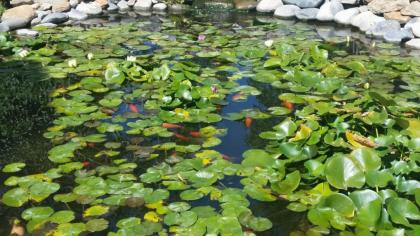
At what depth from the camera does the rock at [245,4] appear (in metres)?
8.74

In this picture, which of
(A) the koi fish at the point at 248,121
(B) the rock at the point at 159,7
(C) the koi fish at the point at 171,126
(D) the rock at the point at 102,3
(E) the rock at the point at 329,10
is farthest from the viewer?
(B) the rock at the point at 159,7

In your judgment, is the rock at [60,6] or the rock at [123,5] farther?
the rock at [123,5]

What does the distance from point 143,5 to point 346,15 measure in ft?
11.1

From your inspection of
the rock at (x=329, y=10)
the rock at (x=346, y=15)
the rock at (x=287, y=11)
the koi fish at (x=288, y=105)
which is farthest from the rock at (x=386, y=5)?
the koi fish at (x=288, y=105)

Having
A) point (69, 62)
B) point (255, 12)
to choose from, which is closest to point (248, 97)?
point (69, 62)

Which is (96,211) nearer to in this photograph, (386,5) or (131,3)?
(386,5)

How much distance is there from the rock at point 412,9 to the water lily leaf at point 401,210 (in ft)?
16.0

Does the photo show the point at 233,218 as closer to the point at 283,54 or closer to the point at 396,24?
the point at 283,54

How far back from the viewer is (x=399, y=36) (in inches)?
261

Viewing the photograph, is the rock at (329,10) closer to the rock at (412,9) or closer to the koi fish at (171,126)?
the rock at (412,9)

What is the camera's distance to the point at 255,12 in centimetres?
857

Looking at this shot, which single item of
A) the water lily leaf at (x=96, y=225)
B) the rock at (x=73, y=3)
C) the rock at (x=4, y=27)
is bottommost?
the water lily leaf at (x=96, y=225)

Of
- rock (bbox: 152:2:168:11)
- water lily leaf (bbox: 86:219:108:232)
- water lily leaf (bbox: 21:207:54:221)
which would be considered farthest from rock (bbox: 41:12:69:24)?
water lily leaf (bbox: 86:219:108:232)

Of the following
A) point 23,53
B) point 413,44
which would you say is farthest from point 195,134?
point 413,44
